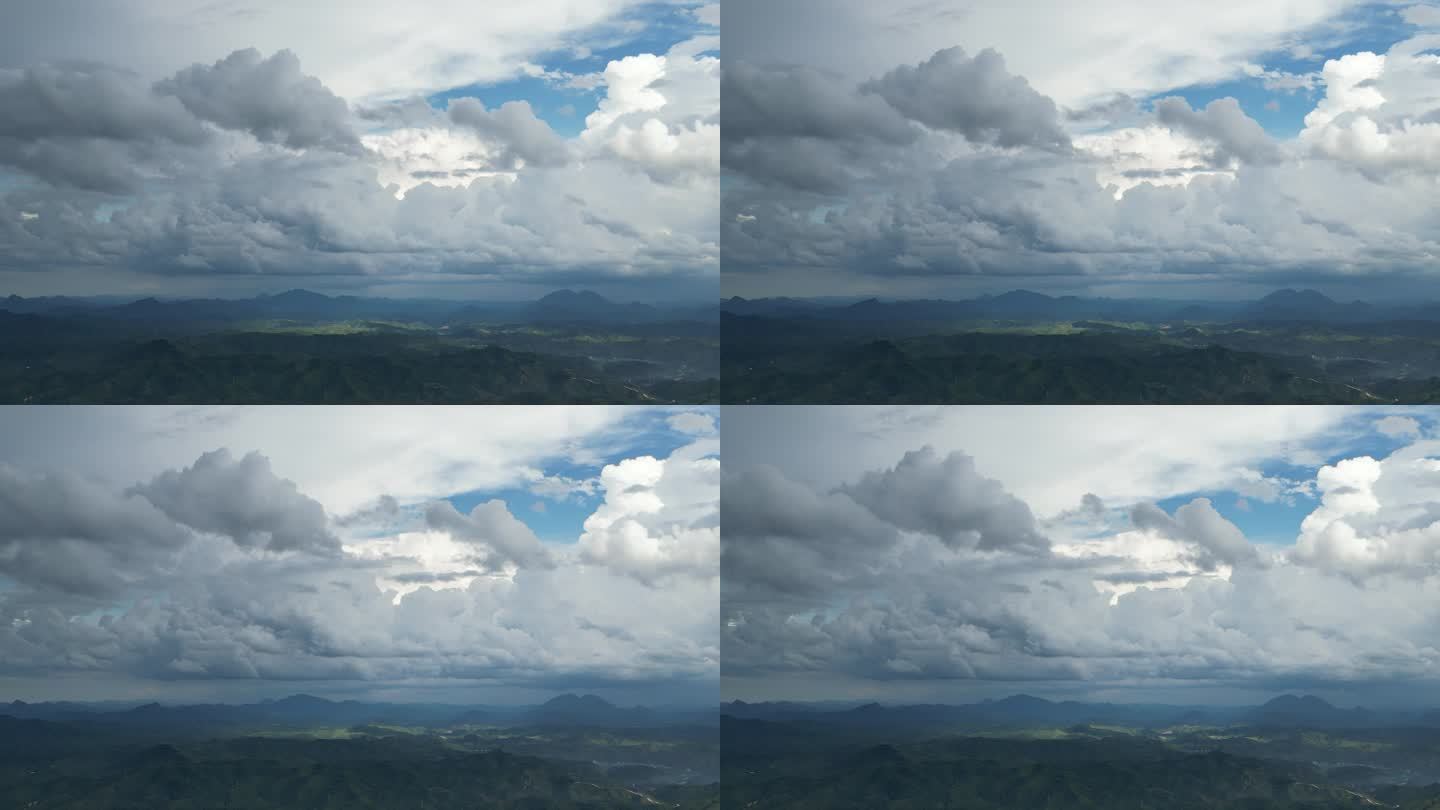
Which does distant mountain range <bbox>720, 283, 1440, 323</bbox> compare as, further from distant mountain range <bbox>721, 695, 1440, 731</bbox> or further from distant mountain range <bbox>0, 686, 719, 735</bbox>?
distant mountain range <bbox>0, 686, 719, 735</bbox>

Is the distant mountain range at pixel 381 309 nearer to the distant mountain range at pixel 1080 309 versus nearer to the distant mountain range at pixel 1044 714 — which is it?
the distant mountain range at pixel 1080 309

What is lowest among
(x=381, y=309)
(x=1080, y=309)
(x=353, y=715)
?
(x=353, y=715)

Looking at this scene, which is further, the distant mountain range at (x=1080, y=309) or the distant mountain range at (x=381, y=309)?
the distant mountain range at (x=381, y=309)

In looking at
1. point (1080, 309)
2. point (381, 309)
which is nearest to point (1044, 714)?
point (1080, 309)

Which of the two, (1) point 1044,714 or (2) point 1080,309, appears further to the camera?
(2) point 1080,309

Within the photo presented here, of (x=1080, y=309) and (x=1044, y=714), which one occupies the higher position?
(x=1080, y=309)

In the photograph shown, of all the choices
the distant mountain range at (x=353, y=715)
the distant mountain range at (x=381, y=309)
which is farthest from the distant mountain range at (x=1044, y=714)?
the distant mountain range at (x=381, y=309)

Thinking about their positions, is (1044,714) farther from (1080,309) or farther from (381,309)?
(381,309)
